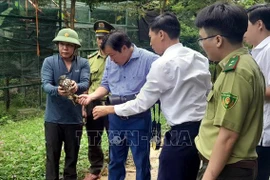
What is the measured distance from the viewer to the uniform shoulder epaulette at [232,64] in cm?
160

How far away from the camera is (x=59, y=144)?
3.62 metres

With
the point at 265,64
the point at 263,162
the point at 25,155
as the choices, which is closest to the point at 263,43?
the point at 265,64

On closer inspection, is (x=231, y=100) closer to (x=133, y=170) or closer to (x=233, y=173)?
(x=233, y=173)

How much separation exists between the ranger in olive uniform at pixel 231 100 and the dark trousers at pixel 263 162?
29.0 inches

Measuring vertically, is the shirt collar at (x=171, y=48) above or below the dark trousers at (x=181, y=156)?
→ above

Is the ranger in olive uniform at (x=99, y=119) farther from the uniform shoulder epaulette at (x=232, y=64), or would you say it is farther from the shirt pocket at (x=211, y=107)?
the uniform shoulder epaulette at (x=232, y=64)

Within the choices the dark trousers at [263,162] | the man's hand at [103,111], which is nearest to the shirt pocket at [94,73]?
the man's hand at [103,111]

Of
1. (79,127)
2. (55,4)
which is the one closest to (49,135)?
(79,127)

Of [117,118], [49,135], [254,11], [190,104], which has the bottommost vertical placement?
[49,135]

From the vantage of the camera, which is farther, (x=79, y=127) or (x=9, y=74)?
(x=9, y=74)

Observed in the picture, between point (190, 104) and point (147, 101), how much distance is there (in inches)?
11.6

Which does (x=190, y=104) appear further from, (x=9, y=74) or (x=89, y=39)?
(x=89, y=39)

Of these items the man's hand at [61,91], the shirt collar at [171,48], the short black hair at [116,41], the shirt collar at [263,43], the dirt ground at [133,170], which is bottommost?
the dirt ground at [133,170]

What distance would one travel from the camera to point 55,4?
338 inches
